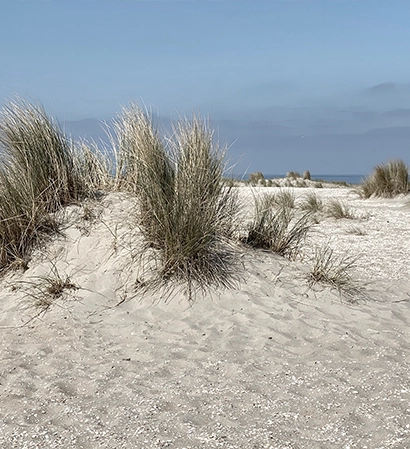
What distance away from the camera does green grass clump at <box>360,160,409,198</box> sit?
41.7 feet

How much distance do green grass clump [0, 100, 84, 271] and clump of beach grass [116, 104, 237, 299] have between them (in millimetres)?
730

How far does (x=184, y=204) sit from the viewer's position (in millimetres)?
4438

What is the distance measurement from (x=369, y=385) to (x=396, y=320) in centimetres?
127

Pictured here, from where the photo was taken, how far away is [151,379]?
3.19m

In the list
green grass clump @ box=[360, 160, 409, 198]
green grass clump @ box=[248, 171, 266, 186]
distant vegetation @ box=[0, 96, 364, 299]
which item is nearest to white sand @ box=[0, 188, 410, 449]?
distant vegetation @ box=[0, 96, 364, 299]

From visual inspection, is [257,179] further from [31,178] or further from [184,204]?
[184,204]

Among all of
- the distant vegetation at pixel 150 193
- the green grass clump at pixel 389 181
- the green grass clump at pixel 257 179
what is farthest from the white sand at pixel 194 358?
the green grass clump at pixel 257 179

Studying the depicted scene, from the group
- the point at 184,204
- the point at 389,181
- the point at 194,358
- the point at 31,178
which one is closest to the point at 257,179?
the point at 389,181

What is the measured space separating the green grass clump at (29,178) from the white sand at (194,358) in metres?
0.22

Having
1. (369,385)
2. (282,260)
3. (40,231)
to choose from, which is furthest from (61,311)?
(369,385)

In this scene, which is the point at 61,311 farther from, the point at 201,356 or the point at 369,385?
the point at 369,385

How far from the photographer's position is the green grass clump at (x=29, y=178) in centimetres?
504

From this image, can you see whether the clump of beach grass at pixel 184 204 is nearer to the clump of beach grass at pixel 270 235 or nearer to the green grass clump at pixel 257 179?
→ the clump of beach grass at pixel 270 235

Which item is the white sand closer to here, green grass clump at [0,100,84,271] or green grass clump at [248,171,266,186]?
green grass clump at [0,100,84,271]
